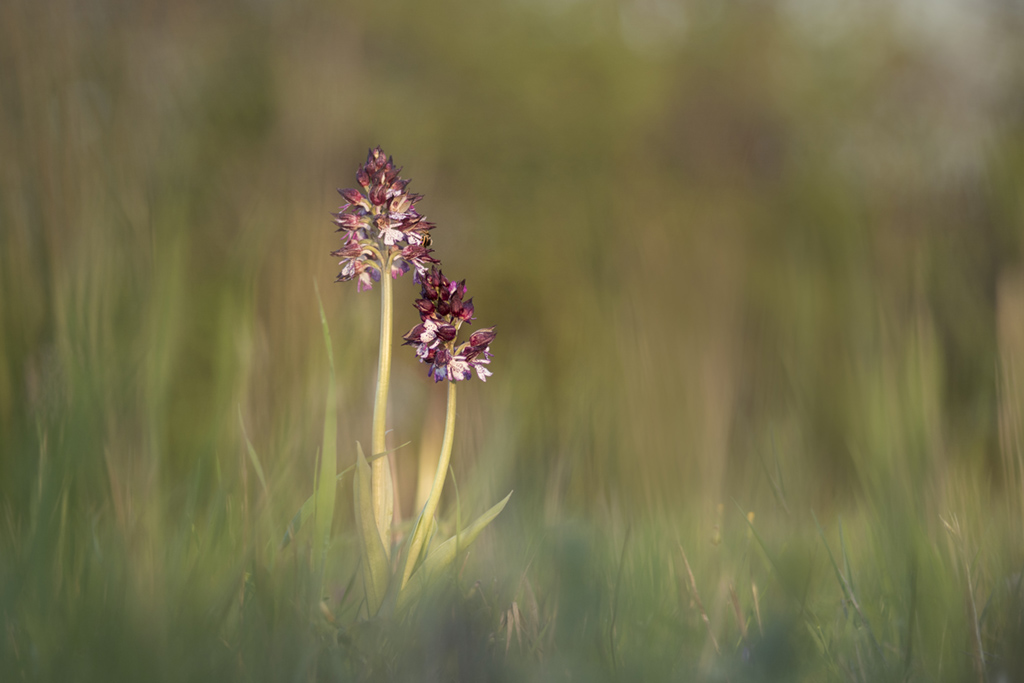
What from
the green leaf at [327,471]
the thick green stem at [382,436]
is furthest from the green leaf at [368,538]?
the green leaf at [327,471]

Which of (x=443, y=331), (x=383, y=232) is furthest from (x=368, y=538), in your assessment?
(x=383, y=232)

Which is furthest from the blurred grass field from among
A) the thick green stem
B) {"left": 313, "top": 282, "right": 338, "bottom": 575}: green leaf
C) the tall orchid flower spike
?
the tall orchid flower spike

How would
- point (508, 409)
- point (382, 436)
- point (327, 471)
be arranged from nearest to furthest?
point (327, 471), point (508, 409), point (382, 436)

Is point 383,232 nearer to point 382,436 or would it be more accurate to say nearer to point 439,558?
point 382,436

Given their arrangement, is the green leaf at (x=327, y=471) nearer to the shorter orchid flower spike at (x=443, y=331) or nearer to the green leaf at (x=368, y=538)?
the green leaf at (x=368, y=538)

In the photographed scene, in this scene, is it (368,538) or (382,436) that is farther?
(382,436)

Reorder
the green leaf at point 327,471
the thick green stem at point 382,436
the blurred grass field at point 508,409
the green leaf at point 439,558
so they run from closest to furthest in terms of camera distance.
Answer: the blurred grass field at point 508,409 < the green leaf at point 327,471 < the green leaf at point 439,558 < the thick green stem at point 382,436
